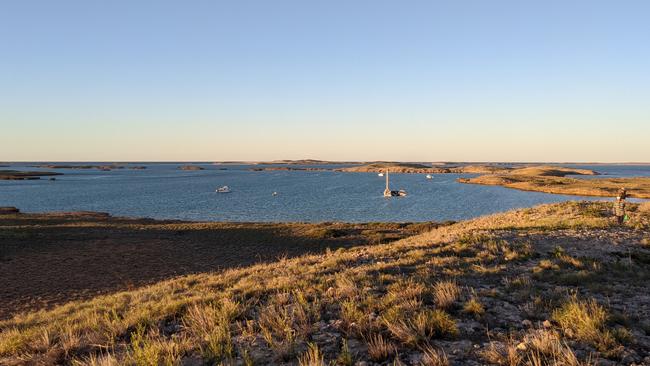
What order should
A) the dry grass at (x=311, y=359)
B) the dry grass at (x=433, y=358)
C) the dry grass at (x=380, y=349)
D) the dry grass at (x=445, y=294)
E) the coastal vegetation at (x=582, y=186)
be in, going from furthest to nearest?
1. the coastal vegetation at (x=582, y=186)
2. the dry grass at (x=445, y=294)
3. the dry grass at (x=380, y=349)
4. the dry grass at (x=433, y=358)
5. the dry grass at (x=311, y=359)

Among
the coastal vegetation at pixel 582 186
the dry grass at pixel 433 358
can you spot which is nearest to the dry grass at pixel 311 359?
the dry grass at pixel 433 358

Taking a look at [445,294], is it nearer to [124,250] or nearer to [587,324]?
[587,324]

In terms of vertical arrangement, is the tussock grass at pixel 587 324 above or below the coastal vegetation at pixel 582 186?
above

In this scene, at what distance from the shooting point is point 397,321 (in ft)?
20.7

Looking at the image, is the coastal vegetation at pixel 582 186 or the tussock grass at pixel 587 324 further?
the coastal vegetation at pixel 582 186

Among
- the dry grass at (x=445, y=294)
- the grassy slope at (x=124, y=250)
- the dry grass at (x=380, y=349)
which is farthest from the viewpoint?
the grassy slope at (x=124, y=250)

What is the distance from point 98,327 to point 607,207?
102 ft

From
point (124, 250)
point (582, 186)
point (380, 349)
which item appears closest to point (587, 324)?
point (380, 349)

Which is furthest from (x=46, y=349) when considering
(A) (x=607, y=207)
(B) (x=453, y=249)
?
(A) (x=607, y=207)

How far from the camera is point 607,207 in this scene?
26.6 meters

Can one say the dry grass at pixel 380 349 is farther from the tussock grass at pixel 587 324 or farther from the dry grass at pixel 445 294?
the tussock grass at pixel 587 324

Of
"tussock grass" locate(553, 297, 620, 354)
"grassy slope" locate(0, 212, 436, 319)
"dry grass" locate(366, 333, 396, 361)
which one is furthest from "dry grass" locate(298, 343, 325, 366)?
"grassy slope" locate(0, 212, 436, 319)

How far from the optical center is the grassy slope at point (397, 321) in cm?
533

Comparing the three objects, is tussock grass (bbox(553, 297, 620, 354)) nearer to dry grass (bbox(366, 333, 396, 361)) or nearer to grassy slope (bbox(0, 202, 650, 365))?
grassy slope (bbox(0, 202, 650, 365))
